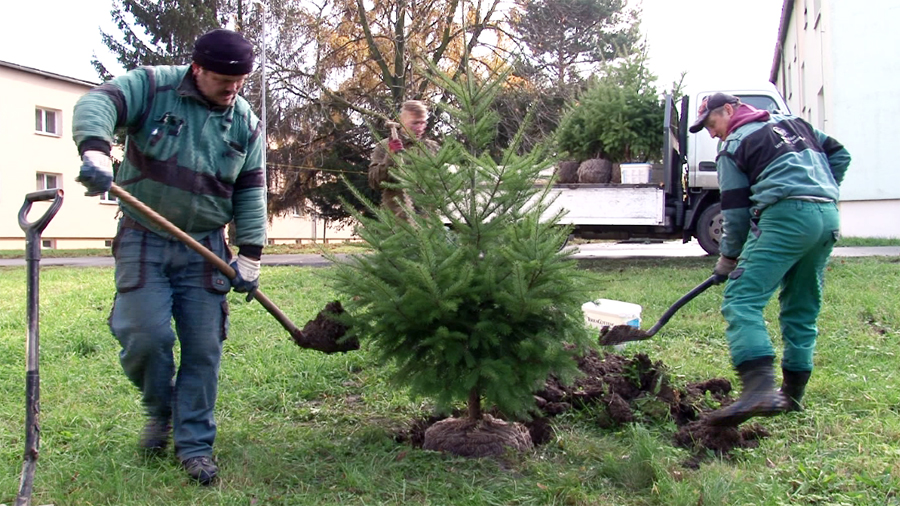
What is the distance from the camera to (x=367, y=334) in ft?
11.3

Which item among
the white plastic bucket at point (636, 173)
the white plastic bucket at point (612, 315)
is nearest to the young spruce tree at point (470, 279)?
the white plastic bucket at point (612, 315)

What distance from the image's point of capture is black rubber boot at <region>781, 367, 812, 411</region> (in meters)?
3.97

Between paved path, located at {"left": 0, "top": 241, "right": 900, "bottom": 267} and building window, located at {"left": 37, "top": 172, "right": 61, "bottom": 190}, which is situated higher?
building window, located at {"left": 37, "top": 172, "right": 61, "bottom": 190}

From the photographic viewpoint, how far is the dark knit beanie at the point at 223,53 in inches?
121

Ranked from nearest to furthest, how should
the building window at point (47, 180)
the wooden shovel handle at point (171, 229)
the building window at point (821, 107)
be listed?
the wooden shovel handle at point (171, 229)
the building window at point (821, 107)
the building window at point (47, 180)

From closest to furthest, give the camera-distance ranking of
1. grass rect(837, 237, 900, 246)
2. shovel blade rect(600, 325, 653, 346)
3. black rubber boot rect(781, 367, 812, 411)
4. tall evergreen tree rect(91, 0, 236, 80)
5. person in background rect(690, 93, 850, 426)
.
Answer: person in background rect(690, 93, 850, 426), black rubber boot rect(781, 367, 812, 411), shovel blade rect(600, 325, 653, 346), grass rect(837, 237, 900, 246), tall evergreen tree rect(91, 0, 236, 80)

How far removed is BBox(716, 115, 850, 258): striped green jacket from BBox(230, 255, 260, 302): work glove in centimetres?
249

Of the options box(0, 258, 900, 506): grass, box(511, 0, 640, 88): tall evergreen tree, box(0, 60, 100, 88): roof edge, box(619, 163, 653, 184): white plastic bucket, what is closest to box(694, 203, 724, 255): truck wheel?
box(619, 163, 653, 184): white plastic bucket

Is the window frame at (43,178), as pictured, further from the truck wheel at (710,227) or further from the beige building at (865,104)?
the beige building at (865,104)

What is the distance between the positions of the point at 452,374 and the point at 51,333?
4.07 meters

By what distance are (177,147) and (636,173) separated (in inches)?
355

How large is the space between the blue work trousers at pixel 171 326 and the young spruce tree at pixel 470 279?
60 cm

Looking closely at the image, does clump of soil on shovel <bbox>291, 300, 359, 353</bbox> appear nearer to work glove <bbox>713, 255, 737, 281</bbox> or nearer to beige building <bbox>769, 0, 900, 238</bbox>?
work glove <bbox>713, 255, 737, 281</bbox>

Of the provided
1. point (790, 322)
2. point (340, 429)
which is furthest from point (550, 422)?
point (790, 322)
